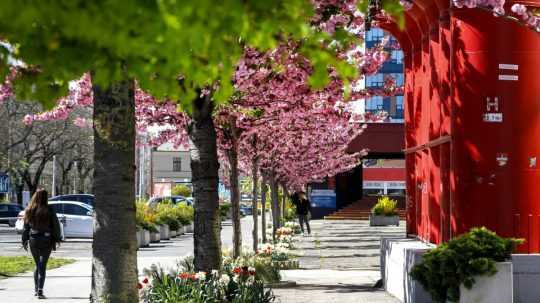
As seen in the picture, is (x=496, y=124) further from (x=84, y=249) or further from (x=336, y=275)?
(x=84, y=249)

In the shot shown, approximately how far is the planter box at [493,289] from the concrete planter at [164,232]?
30.2m

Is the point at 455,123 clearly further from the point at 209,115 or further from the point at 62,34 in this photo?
the point at 62,34

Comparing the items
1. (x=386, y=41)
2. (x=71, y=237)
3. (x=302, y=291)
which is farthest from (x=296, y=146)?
(x=302, y=291)

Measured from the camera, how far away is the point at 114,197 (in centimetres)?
862

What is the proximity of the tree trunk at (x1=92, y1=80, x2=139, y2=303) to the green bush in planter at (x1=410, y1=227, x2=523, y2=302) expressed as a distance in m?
3.71

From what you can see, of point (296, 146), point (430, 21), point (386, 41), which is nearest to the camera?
point (430, 21)

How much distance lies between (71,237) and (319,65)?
3655 cm

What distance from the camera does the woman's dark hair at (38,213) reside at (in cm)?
1587

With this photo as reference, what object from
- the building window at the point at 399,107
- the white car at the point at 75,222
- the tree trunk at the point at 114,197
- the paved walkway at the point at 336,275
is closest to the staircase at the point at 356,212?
the building window at the point at 399,107

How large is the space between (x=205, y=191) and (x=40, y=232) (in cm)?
403

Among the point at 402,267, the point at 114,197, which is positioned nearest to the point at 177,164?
the point at 402,267

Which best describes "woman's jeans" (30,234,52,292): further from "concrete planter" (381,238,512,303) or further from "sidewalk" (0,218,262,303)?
"concrete planter" (381,238,512,303)

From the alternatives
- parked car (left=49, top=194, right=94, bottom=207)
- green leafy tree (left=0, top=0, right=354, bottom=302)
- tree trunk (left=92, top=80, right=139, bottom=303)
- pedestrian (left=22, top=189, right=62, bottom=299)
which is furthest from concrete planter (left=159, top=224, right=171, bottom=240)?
green leafy tree (left=0, top=0, right=354, bottom=302)

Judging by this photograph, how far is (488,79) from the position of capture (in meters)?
13.2
